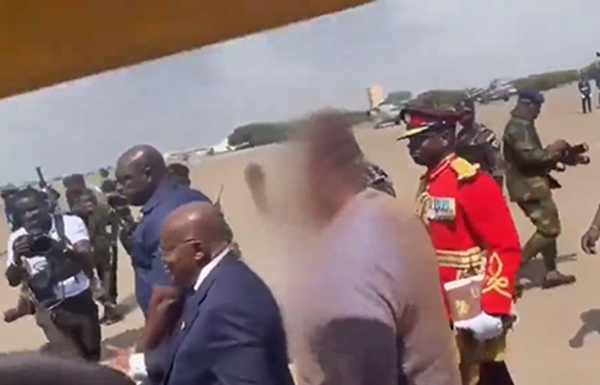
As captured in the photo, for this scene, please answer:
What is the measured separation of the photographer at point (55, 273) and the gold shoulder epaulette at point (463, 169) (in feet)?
7.20

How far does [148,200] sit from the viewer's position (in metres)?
4.19

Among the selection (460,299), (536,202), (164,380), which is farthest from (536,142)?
(164,380)

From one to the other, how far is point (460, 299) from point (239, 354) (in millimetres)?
1027

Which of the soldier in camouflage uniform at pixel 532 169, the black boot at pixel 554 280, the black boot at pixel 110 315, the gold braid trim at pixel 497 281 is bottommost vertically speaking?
the black boot at pixel 110 315

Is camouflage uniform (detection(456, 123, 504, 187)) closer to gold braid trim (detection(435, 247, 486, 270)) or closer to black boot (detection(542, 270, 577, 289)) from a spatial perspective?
black boot (detection(542, 270, 577, 289))

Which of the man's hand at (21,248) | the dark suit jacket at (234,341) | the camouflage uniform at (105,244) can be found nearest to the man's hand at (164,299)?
the dark suit jacket at (234,341)

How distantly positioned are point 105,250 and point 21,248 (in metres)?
2.95

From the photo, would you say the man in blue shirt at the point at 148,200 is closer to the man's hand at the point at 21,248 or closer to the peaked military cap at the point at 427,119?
the peaked military cap at the point at 427,119

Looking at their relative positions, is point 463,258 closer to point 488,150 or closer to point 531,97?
point 488,150

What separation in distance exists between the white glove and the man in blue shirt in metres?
0.86

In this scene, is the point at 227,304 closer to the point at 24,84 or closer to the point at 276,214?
the point at 276,214

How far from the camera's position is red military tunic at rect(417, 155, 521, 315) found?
353 cm

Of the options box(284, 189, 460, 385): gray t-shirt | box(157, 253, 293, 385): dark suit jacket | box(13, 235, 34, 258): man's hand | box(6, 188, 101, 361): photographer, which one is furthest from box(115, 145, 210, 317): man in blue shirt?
box(13, 235, 34, 258): man's hand

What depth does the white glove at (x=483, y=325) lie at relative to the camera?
353 centimetres
